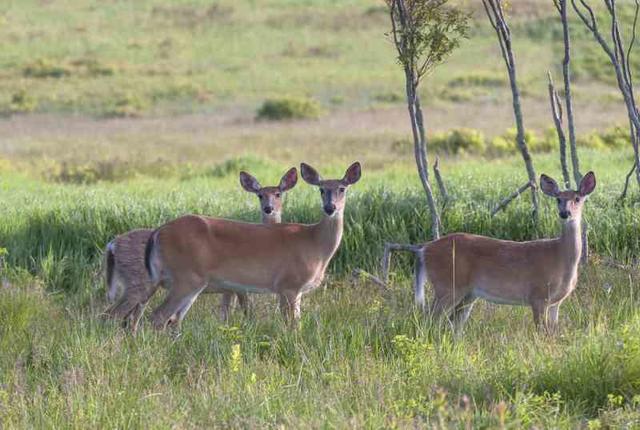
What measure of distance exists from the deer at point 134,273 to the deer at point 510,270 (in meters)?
1.59

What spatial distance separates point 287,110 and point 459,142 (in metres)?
8.59

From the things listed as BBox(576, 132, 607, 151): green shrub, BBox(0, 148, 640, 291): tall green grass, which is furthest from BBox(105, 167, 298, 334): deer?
BBox(576, 132, 607, 151): green shrub

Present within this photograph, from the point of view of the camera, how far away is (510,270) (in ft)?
27.2

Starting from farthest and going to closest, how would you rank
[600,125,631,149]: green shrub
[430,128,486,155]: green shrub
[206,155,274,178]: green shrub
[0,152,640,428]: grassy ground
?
[430,128,486,155]: green shrub, [600,125,631,149]: green shrub, [206,155,274,178]: green shrub, [0,152,640,428]: grassy ground

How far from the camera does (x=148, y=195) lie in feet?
49.5

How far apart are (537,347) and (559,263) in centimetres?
130

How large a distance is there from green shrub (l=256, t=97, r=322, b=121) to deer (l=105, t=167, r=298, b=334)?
21.6 m

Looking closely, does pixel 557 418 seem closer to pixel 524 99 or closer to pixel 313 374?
pixel 313 374

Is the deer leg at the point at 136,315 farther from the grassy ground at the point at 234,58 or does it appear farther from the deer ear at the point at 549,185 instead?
the grassy ground at the point at 234,58

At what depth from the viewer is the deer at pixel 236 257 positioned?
28.8 feet

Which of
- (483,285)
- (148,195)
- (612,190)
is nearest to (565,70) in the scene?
(612,190)

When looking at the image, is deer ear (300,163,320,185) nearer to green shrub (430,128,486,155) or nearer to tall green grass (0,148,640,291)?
tall green grass (0,148,640,291)

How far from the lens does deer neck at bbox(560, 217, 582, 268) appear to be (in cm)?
826

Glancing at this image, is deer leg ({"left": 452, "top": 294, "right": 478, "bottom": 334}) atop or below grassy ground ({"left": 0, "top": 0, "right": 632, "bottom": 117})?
below
